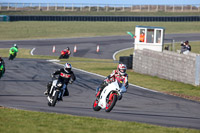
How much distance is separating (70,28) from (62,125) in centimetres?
5824

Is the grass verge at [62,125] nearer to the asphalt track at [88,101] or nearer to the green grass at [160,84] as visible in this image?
the asphalt track at [88,101]

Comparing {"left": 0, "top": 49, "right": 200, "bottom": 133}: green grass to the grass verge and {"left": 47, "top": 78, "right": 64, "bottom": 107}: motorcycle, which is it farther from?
{"left": 47, "top": 78, "right": 64, "bottom": 107}: motorcycle

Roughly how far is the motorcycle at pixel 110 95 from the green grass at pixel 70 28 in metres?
46.5

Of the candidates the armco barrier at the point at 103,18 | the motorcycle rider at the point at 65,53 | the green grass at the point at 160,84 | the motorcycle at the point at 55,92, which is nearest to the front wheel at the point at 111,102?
the motorcycle at the point at 55,92

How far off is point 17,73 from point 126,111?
42.3 feet

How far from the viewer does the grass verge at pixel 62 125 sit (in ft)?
34.2

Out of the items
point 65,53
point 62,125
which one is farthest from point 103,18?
point 62,125

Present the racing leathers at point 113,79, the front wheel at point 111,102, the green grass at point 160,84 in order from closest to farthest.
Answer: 1. the front wheel at point 111,102
2. the racing leathers at point 113,79
3. the green grass at point 160,84

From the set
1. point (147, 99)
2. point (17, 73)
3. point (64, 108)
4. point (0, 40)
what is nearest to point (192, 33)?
point (0, 40)

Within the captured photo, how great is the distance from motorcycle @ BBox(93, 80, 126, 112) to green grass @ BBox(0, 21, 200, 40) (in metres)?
46.5

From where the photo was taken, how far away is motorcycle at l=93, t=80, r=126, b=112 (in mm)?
14133

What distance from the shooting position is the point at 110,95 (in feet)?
46.4

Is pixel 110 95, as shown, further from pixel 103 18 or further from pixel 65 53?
pixel 103 18

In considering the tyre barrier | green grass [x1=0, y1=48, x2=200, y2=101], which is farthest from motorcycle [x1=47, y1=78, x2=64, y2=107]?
the tyre barrier
